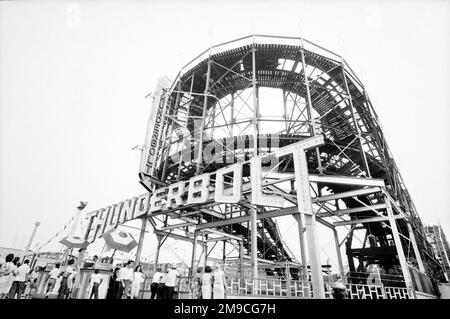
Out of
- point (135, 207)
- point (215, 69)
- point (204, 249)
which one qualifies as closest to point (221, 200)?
point (135, 207)

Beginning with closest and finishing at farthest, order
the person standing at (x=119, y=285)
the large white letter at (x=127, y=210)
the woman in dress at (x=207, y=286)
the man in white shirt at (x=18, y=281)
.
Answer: the woman in dress at (x=207, y=286), the man in white shirt at (x=18, y=281), the person standing at (x=119, y=285), the large white letter at (x=127, y=210)

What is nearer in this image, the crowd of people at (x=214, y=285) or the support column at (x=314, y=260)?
the support column at (x=314, y=260)

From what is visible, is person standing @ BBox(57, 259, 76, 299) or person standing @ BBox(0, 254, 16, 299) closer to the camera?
person standing @ BBox(0, 254, 16, 299)

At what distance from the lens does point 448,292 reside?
1380 cm

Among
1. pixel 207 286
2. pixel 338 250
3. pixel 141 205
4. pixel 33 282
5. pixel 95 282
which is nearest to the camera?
pixel 207 286

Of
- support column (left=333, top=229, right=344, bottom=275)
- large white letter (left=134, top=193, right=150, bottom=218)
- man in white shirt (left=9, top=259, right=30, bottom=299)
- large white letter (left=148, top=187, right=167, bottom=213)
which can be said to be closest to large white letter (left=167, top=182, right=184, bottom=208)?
large white letter (left=148, top=187, right=167, bottom=213)

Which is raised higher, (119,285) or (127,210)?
(127,210)

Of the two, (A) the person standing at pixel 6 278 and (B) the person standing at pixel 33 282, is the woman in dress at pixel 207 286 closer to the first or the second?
(A) the person standing at pixel 6 278

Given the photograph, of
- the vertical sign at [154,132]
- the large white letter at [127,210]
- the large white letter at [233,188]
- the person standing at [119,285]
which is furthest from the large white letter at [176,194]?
the person standing at [119,285]

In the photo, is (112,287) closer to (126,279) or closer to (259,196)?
(126,279)

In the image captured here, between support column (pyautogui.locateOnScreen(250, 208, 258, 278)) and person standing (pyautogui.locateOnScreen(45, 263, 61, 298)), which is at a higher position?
support column (pyautogui.locateOnScreen(250, 208, 258, 278))

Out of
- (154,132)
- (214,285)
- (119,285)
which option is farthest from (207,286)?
(154,132)

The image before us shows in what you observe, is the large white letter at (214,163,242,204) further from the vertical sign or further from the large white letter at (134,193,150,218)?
the vertical sign

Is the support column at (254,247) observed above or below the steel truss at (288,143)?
below
